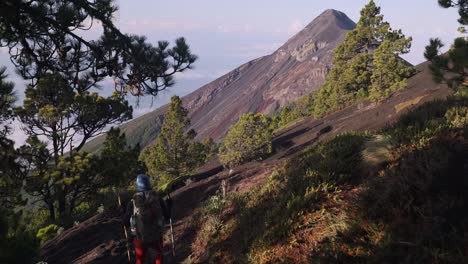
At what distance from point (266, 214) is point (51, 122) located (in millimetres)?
16950

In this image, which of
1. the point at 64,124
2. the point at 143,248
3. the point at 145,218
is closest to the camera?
the point at 145,218

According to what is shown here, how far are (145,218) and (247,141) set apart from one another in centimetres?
3296

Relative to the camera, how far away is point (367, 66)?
43562 mm

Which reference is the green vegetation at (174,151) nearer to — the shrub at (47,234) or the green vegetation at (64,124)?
the green vegetation at (64,124)

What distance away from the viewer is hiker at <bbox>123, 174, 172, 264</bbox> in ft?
23.1

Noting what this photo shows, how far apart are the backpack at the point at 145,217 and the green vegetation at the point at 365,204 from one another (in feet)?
5.48

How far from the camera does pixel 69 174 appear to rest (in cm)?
2209

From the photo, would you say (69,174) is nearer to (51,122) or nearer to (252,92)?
(51,122)

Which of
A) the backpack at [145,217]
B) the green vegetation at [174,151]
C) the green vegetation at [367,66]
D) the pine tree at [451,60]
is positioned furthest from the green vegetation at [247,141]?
the backpack at [145,217]

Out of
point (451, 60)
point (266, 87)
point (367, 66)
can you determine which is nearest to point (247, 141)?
point (367, 66)

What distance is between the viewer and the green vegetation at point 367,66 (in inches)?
1495

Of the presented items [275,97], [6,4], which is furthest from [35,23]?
[275,97]

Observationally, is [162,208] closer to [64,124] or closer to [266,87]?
[64,124]

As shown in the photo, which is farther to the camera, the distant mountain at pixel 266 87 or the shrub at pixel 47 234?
the distant mountain at pixel 266 87
